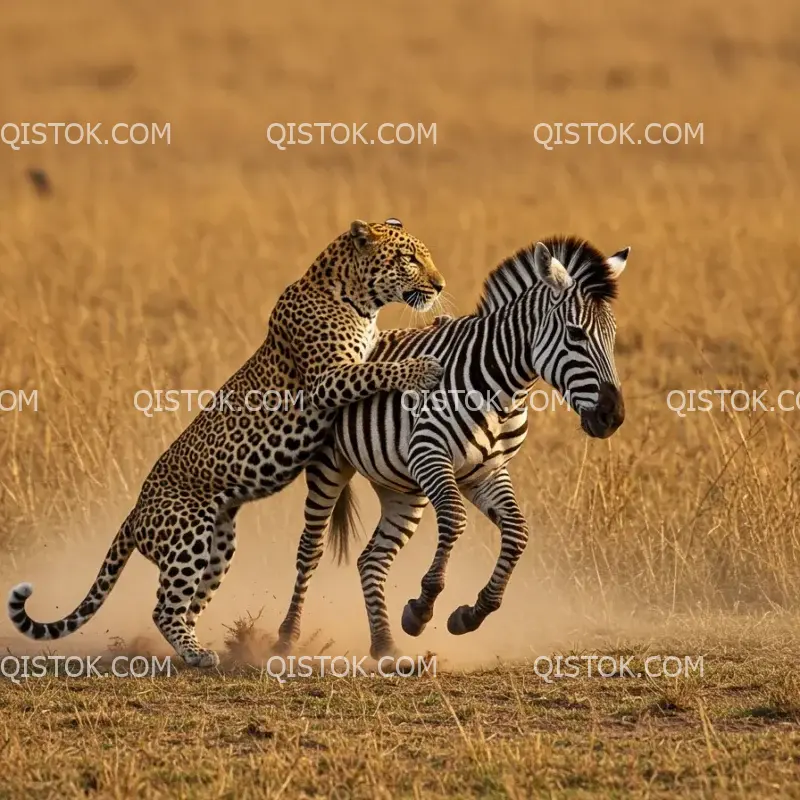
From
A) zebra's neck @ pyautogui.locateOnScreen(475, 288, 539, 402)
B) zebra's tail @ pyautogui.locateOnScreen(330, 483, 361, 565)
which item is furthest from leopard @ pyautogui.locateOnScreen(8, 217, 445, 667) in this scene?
zebra's tail @ pyautogui.locateOnScreen(330, 483, 361, 565)

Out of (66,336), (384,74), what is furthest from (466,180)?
(66,336)

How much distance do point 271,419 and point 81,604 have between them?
4.82 ft

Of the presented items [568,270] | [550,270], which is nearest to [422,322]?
[568,270]

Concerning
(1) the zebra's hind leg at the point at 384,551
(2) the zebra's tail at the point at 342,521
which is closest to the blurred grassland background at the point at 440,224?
(2) the zebra's tail at the point at 342,521

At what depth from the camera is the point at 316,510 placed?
10.1m

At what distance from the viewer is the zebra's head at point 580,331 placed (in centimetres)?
892

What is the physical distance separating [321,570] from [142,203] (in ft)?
44.0

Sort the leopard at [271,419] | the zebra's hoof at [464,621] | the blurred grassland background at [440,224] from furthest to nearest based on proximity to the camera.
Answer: the blurred grassland background at [440,224]
the leopard at [271,419]
the zebra's hoof at [464,621]

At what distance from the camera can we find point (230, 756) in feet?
23.0

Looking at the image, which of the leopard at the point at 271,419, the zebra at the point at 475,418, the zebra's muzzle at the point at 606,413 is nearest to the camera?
the zebra's muzzle at the point at 606,413

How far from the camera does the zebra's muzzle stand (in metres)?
8.84

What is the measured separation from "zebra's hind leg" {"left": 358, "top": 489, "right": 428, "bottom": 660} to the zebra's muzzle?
1.48 metres

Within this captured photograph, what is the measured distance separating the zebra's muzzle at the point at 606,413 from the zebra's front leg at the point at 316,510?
1.74m

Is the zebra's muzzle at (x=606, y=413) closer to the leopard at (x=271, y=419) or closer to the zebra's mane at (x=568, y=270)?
the zebra's mane at (x=568, y=270)
